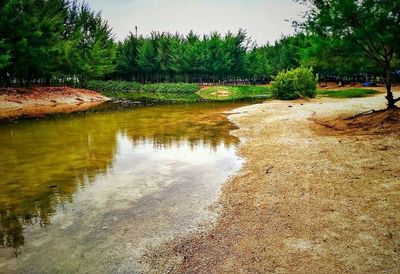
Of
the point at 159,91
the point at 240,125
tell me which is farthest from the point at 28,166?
the point at 159,91

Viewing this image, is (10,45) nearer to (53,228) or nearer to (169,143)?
(169,143)

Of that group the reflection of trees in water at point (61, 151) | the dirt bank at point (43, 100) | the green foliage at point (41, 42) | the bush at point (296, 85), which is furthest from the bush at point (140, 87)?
the reflection of trees in water at point (61, 151)

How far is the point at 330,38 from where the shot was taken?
1933 cm

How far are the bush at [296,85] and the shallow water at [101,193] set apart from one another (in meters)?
24.1

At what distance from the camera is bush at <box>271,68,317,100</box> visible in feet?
135

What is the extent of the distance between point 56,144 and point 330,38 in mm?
16175

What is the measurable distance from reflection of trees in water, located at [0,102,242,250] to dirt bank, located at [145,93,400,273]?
13.0 feet

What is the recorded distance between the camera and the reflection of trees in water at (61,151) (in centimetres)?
884

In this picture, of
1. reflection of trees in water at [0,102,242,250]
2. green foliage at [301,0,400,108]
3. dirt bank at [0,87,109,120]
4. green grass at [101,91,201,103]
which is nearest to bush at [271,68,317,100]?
green grass at [101,91,201,103]

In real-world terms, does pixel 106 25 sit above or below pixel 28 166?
above

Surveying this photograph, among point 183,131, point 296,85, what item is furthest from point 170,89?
point 183,131

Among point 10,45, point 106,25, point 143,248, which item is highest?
point 106,25

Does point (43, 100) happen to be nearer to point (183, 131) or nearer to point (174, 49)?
point (183, 131)

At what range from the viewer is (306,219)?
7.39 metres
